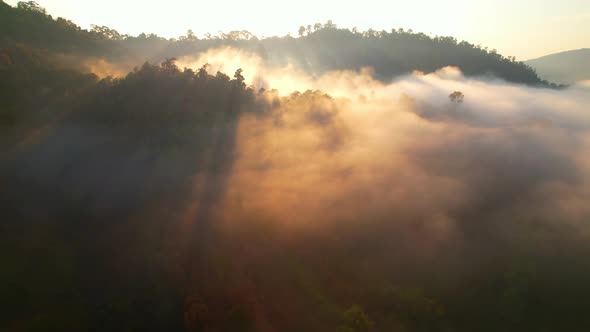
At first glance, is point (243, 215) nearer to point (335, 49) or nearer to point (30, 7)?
point (30, 7)

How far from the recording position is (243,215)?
25.2 m

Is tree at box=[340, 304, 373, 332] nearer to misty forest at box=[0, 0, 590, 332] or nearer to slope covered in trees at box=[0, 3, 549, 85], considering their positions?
misty forest at box=[0, 0, 590, 332]

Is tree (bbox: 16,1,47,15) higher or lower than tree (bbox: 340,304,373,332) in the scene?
higher

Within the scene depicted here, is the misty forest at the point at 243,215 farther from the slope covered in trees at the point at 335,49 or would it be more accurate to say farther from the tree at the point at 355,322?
the slope covered in trees at the point at 335,49

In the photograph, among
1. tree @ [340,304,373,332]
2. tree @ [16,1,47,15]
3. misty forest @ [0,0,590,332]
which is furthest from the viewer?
tree @ [16,1,47,15]

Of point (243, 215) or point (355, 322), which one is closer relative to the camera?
point (355, 322)

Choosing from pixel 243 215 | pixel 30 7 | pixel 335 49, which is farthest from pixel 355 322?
pixel 335 49

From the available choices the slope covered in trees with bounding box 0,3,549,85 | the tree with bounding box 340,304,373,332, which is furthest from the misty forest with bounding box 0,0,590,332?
the slope covered in trees with bounding box 0,3,549,85

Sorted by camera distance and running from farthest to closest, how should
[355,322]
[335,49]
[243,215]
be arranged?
[335,49], [243,215], [355,322]

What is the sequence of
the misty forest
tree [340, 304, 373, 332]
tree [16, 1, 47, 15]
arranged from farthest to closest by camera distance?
A: tree [16, 1, 47, 15] < the misty forest < tree [340, 304, 373, 332]

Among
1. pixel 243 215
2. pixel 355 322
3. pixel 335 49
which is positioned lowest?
pixel 355 322

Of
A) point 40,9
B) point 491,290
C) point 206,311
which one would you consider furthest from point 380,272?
point 40,9

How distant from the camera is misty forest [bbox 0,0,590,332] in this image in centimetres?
1955

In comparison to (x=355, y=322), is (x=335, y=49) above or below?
above
